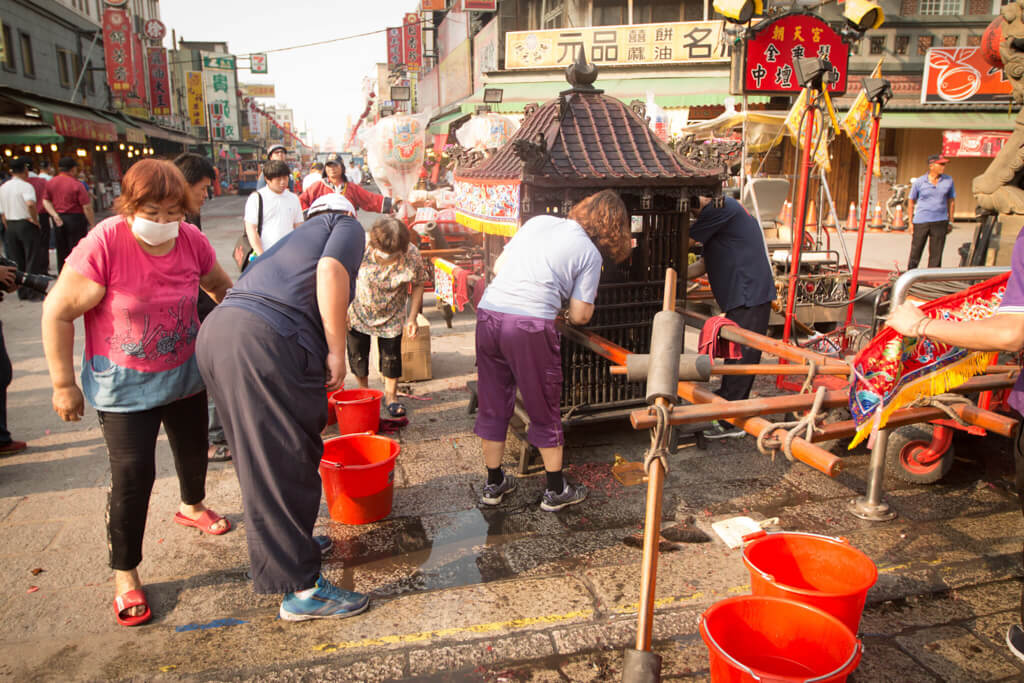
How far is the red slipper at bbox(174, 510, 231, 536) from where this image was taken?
371 centimetres

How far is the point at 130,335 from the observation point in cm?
294

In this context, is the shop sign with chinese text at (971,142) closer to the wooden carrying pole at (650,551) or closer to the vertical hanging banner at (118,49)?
the wooden carrying pole at (650,551)

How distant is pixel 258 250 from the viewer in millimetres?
5773

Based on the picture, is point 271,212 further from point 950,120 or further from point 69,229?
point 950,120

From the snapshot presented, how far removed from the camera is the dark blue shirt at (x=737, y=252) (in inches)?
189

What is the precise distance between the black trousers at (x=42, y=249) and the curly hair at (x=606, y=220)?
9423mm

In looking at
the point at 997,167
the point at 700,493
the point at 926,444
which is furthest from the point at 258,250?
the point at 997,167

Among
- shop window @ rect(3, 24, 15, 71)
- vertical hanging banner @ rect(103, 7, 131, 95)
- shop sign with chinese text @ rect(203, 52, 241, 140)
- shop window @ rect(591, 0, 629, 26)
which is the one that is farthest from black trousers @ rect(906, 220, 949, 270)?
shop sign with chinese text @ rect(203, 52, 241, 140)

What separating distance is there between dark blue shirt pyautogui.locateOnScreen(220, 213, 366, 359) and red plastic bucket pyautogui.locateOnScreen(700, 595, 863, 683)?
73.7 inches

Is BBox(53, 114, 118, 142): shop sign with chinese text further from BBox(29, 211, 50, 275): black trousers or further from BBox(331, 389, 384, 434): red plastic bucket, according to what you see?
BBox(331, 389, 384, 434): red plastic bucket

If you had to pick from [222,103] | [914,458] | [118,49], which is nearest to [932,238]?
[914,458]

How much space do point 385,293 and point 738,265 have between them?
2.62 m

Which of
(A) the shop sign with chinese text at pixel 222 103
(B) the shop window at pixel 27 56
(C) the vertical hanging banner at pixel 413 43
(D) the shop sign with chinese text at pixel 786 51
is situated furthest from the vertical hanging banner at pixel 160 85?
(D) the shop sign with chinese text at pixel 786 51

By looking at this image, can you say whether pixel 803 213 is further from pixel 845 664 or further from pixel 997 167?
pixel 845 664
